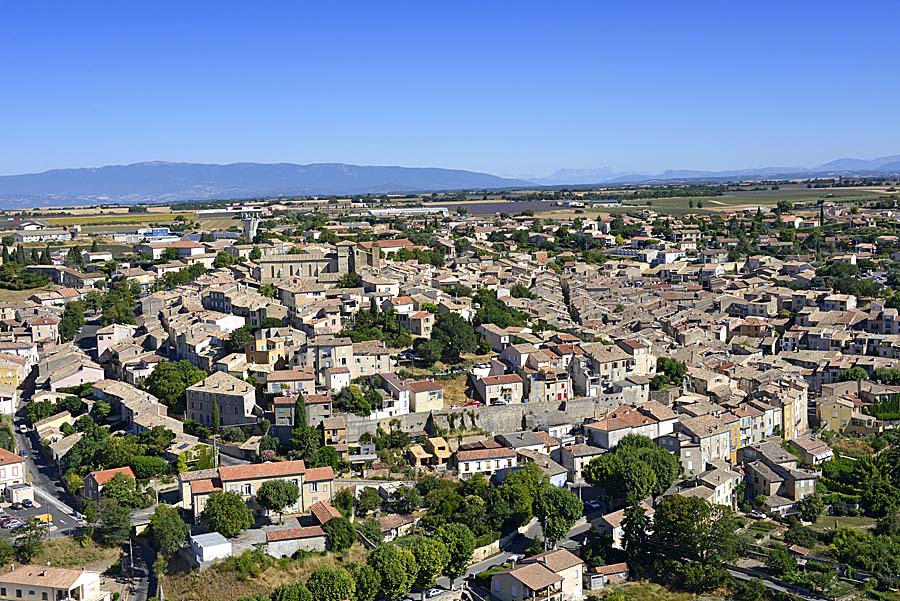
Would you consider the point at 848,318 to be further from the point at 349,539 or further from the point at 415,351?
the point at 349,539

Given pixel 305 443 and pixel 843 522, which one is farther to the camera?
pixel 305 443

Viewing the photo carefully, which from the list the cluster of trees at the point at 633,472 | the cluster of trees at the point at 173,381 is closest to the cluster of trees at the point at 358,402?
the cluster of trees at the point at 173,381

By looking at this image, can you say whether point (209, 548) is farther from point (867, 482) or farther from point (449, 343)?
point (867, 482)

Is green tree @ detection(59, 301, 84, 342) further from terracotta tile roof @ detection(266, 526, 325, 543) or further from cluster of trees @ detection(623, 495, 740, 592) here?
cluster of trees @ detection(623, 495, 740, 592)

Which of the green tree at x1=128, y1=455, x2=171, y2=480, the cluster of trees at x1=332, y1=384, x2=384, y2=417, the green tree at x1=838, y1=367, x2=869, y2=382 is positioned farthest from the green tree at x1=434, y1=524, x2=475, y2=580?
the green tree at x1=838, y1=367, x2=869, y2=382

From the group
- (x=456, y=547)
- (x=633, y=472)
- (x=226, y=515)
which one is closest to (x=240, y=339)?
(x=226, y=515)

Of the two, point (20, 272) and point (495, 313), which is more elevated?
point (20, 272)
